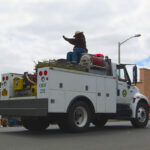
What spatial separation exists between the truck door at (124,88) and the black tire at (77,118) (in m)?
2.05

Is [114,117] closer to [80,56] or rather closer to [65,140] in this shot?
Result: [80,56]

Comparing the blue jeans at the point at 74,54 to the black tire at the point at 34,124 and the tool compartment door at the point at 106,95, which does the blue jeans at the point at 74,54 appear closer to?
the tool compartment door at the point at 106,95

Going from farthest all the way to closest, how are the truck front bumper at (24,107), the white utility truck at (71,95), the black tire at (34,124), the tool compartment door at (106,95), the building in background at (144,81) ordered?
1. the building in background at (144,81)
2. the black tire at (34,124)
3. the tool compartment door at (106,95)
4. the white utility truck at (71,95)
5. the truck front bumper at (24,107)

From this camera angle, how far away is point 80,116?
8523 millimetres

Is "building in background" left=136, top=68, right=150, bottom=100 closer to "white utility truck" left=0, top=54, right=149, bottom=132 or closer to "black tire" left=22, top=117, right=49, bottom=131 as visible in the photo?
"white utility truck" left=0, top=54, right=149, bottom=132

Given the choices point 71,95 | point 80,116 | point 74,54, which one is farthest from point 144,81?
point 71,95

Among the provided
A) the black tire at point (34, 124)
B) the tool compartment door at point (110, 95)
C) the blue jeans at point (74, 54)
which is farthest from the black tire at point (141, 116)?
the black tire at point (34, 124)

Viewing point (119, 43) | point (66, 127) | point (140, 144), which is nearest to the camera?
point (140, 144)

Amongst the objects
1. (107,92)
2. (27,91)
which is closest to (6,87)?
(27,91)

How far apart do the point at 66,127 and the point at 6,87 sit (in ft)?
8.15

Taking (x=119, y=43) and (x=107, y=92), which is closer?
(x=107, y=92)

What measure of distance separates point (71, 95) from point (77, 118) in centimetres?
82

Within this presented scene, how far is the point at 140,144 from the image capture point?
6.62m

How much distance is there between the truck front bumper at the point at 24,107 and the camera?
24.6 feet
